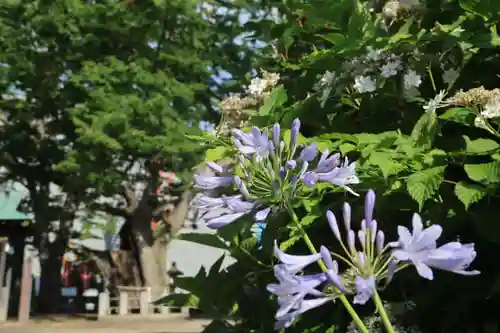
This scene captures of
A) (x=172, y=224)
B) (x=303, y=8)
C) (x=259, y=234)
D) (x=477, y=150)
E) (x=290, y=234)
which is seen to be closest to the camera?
(x=477, y=150)

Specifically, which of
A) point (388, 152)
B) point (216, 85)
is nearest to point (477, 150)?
point (388, 152)

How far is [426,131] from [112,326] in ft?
→ 59.4

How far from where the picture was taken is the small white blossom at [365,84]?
7.46 ft

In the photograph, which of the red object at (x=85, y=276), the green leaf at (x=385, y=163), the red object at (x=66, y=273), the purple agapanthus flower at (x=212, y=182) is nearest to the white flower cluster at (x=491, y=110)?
the green leaf at (x=385, y=163)

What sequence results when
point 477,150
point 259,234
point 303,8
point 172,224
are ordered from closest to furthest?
point 477,150 < point 259,234 < point 303,8 < point 172,224

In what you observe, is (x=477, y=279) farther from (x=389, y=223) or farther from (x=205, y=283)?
(x=205, y=283)

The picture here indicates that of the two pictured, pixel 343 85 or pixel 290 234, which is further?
pixel 343 85

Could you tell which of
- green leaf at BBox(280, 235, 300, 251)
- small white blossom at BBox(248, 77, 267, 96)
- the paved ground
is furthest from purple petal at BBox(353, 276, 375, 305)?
the paved ground

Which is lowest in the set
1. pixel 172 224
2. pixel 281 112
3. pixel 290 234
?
pixel 290 234

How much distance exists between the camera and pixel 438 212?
1.98 m

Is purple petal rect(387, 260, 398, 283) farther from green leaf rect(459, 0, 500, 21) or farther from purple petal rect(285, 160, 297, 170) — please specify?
green leaf rect(459, 0, 500, 21)

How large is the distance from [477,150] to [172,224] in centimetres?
1935

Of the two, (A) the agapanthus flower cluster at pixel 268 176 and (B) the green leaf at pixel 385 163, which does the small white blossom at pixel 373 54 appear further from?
(A) the agapanthus flower cluster at pixel 268 176

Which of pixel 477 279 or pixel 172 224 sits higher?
pixel 172 224
